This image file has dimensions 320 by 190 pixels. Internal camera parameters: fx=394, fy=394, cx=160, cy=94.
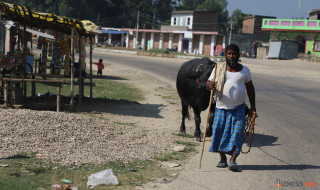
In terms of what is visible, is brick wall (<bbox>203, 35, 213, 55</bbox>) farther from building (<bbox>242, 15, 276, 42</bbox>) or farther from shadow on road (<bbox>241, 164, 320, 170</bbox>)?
shadow on road (<bbox>241, 164, 320, 170</bbox>)

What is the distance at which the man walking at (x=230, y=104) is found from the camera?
575 cm

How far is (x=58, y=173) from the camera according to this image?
5.44 m

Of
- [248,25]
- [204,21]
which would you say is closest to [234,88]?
[248,25]

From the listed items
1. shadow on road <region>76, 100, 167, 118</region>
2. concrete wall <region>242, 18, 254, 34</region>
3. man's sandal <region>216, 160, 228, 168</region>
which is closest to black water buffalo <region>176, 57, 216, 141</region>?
man's sandal <region>216, 160, 228, 168</region>

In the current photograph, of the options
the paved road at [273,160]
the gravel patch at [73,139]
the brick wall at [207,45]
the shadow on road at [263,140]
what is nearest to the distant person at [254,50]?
the brick wall at [207,45]

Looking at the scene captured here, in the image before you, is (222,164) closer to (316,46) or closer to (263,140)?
(263,140)

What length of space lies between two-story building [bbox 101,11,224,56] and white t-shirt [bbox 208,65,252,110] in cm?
5131

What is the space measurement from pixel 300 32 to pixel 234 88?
46046 millimetres

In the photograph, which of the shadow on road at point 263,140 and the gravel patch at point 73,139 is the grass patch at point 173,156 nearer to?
the gravel patch at point 73,139

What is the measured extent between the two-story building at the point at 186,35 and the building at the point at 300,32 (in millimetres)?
8671

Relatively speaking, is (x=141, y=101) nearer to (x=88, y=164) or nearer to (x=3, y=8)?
(x=3, y=8)

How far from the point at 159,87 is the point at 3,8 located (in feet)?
30.4

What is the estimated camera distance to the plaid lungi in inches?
226

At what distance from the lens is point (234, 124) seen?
5.77 meters
